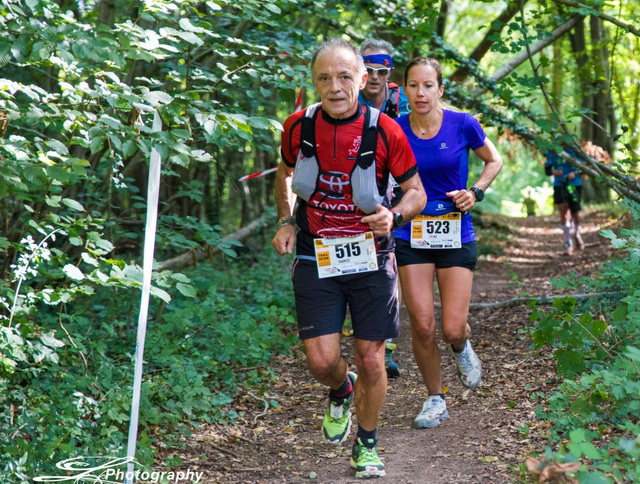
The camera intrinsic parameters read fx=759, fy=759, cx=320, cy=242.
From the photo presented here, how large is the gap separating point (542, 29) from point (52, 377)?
18.5ft

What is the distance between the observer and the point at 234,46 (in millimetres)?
7113

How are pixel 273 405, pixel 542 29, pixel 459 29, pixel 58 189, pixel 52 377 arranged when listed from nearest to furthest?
pixel 58 189, pixel 52 377, pixel 273 405, pixel 542 29, pixel 459 29

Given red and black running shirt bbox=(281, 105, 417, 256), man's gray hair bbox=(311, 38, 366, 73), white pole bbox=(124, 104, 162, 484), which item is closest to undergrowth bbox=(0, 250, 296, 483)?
white pole bbox=(124, 104, 162, 484)

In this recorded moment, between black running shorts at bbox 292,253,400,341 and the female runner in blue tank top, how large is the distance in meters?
0.70

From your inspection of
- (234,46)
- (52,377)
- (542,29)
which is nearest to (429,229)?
(52,377)

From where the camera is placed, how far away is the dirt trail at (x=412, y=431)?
13.8ft

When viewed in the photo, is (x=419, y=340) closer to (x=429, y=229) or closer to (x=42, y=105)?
(x=429, y=229)

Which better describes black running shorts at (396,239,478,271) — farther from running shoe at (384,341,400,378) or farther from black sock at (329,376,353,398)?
running shoe at (384,341,400,378)

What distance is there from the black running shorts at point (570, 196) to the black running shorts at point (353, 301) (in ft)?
27.8

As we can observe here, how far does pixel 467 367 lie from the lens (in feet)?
16.4

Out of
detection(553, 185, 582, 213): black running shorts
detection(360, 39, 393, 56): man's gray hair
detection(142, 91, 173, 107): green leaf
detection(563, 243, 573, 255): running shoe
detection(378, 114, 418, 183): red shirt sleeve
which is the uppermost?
detection(360, 39, 393, 56): man's gray hair

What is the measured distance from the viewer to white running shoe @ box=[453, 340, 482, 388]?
500 centimetres

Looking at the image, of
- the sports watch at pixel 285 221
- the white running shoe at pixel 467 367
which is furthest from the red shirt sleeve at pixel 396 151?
the white running shoe at pixel 467 367

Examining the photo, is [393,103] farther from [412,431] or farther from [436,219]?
[412,431]
